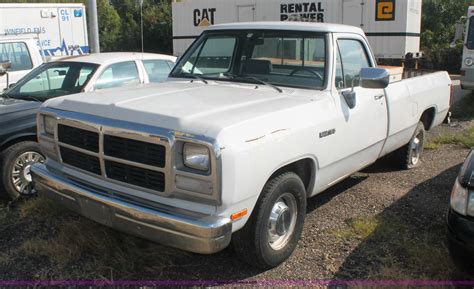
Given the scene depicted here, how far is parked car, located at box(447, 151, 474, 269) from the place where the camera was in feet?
10.9

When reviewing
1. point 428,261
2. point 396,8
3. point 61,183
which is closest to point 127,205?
point 61,183

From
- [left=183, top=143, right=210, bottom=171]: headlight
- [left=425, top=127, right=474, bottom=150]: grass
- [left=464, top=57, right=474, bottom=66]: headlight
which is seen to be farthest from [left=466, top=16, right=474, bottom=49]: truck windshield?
[left=183, top=143, right=210, bottom=171]: headlight

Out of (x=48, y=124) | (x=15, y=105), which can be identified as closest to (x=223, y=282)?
(x=48, y=124)

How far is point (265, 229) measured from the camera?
3.67 metres

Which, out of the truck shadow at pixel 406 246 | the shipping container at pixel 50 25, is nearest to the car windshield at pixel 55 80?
the truck shadow at pixel 406 246

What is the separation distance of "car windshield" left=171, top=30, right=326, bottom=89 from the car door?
22cm

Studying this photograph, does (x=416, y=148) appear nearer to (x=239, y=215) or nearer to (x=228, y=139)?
(x=239, y=215)

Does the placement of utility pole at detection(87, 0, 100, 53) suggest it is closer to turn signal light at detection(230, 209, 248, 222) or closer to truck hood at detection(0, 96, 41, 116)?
truck hood at detection(0, 96, 41, 116)

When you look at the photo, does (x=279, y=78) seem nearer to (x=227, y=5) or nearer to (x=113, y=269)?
(x=113, y=269)

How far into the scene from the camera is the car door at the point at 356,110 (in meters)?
4.56

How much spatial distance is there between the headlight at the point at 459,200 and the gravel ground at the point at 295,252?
1.92 ft

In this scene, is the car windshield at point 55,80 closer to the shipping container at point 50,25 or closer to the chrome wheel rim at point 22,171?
the chrome wheel rim at point 22,171

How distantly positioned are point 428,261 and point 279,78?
2.05 metres

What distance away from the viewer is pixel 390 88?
5.51m
